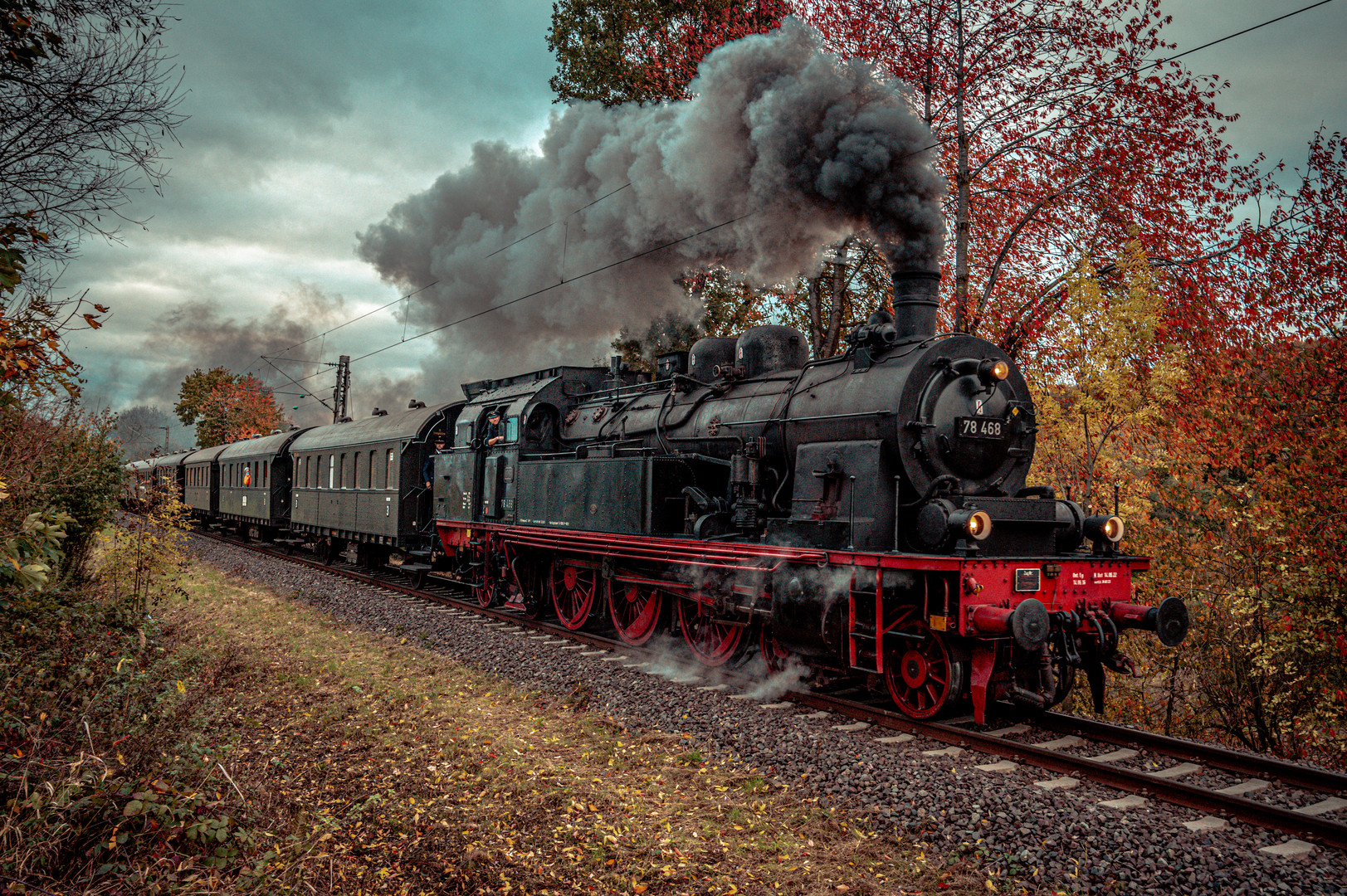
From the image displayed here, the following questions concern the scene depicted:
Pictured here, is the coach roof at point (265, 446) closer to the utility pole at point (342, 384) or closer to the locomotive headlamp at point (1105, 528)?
the utility pole at point (342, 384)

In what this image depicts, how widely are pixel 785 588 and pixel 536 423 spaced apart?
589 cm

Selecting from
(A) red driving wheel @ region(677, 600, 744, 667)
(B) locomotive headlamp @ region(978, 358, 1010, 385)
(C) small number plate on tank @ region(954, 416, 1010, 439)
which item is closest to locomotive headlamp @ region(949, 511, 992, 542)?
(C) small number plate on tank @ region(954, 416, 1010, 439)

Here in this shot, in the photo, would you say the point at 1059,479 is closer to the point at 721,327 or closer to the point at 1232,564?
the point at 1232,564

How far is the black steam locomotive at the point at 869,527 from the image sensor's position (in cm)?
621

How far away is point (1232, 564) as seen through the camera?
35.6 ft

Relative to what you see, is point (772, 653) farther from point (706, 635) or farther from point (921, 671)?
point (921, 671)

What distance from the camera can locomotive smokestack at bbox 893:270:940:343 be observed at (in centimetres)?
729

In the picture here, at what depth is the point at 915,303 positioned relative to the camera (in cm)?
737

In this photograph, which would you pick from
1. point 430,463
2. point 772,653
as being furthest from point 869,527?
point 430,463

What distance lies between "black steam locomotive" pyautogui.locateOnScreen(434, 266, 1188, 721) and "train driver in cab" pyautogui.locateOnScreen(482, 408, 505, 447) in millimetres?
2640

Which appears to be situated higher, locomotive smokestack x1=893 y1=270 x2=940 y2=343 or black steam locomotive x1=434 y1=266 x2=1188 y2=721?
locomotive smokestack x1=893 y1=270 x2=940 y2=343

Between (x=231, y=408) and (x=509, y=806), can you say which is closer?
(x=509, y=806)

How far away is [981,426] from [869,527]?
135cm

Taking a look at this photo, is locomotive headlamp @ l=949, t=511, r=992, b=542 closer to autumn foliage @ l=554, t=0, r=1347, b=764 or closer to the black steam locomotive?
the black steam locomotive
